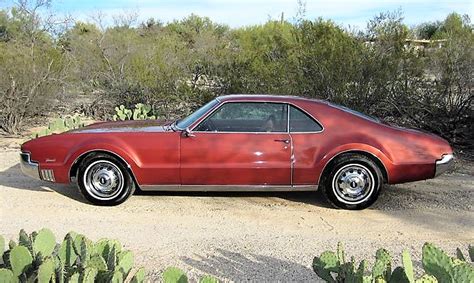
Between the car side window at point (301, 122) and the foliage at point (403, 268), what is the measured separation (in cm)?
286

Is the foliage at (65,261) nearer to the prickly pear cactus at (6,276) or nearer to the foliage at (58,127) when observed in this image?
the prickly pear cactus at (6,276)

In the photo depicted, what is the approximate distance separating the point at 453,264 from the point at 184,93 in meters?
11.1

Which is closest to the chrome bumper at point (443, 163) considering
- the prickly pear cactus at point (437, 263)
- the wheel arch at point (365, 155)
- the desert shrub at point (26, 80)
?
the wheel arch at point (365, 155)

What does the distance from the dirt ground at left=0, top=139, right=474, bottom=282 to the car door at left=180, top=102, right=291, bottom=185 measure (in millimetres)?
395

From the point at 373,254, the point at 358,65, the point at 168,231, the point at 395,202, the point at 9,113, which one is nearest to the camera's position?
the point at 373,254

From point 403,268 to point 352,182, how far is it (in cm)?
299

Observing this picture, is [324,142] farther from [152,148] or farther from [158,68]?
[158,68]

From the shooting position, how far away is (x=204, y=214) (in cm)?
596

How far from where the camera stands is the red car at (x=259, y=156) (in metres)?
6.05

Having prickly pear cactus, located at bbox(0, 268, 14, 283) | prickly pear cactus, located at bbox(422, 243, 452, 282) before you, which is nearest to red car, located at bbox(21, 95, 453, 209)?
prickly pear cactus, located at bbox(422, 243, 452, 282)

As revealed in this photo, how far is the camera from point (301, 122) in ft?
20.3

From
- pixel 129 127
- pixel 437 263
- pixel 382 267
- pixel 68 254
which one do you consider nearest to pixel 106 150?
pixel 129 127

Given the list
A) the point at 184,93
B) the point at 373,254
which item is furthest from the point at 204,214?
the point at 184,93

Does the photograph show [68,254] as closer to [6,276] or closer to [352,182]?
[6,276]
